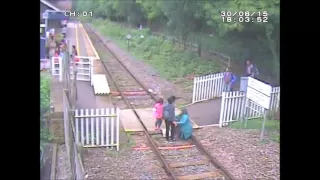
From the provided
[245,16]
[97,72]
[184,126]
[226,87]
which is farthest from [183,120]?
[245,16]

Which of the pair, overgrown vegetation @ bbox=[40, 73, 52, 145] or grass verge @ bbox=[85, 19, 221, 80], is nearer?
overgrown vegetation @ bbox=[40, 73, 52, 145]

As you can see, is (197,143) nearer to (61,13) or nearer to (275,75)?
(275,75)

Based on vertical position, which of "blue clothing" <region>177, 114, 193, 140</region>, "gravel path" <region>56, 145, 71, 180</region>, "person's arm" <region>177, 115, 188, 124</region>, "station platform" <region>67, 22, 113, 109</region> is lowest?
"gravel path" <region>56, 145, 71, 180</region>

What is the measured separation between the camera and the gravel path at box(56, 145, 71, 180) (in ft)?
7.63

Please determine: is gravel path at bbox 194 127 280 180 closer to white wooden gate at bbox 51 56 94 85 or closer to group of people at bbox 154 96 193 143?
group of people at bbox 154 96 193 143

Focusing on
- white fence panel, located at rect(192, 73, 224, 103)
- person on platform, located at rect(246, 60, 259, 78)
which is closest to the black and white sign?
person on platform, located at rect(246, 60, 259, 78)

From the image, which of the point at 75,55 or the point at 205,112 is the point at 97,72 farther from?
the point at 205,112

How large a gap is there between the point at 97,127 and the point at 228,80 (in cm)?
69

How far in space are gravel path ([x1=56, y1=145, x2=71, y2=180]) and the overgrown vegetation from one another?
3.3 inches

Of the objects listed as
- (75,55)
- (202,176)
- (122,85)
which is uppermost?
(75,55)

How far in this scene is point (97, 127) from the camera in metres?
2.33

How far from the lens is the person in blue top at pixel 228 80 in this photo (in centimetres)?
241

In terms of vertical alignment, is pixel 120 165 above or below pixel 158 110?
below
